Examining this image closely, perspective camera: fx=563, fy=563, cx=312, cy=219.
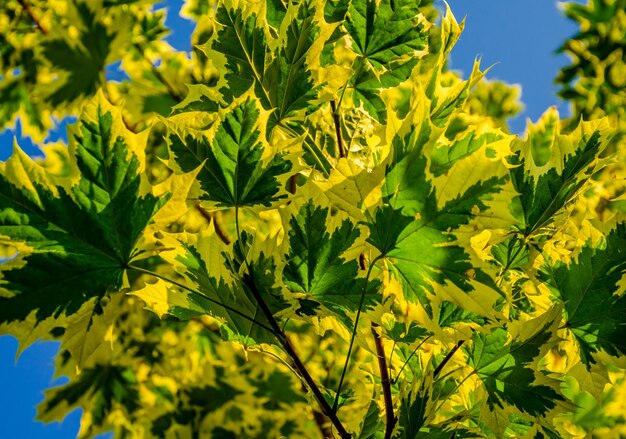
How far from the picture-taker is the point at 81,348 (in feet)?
2.21

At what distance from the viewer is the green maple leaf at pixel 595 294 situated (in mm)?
761

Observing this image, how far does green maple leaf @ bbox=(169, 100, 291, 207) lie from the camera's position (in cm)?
61

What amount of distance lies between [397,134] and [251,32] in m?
0.28

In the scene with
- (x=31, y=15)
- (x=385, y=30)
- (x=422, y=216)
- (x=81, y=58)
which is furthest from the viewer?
(x=31, y=15)

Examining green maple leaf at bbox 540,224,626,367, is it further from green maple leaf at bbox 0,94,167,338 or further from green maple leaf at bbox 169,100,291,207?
green maple leaf at bbox 0,94,167,338

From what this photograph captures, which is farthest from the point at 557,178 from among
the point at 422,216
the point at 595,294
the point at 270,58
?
the point at 270,58

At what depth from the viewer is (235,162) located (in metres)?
0.62

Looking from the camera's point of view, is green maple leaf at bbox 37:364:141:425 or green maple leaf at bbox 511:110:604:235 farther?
green maple leaf at bbox 37:364:141:425

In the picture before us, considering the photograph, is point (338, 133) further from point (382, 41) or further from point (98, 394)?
point (98, 394)

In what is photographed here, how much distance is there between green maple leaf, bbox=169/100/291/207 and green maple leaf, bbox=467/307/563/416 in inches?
13.2

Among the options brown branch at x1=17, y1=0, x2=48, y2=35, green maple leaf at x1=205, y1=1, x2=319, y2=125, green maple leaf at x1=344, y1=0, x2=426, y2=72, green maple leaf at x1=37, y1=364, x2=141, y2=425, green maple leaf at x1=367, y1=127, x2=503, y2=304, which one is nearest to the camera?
green maple leaf at x1=367, y1=127, x2=503, y2=304

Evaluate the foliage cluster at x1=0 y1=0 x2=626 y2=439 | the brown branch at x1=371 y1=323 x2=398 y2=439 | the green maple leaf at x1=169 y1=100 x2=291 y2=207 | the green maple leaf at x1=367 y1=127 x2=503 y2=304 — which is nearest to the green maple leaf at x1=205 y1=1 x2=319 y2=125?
the foliage cluster at x1=0 y1=0 x2=626 y2=439

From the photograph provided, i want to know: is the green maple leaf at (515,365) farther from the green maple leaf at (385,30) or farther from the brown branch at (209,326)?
the brown branch at (209,326)

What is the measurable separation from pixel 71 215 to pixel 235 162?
7.2 inches
